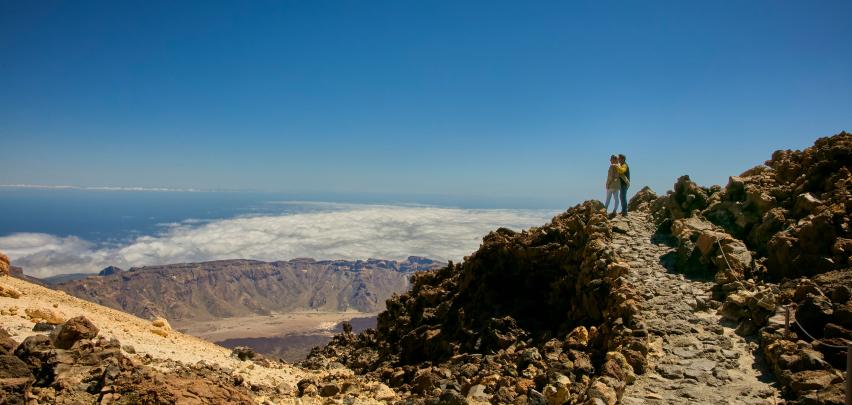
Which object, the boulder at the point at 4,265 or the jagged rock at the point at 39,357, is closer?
the jagged rock at the point at 39,357

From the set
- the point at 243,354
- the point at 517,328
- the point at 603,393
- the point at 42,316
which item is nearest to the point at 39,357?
the point at 42,316

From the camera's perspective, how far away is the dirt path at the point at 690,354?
895 cm

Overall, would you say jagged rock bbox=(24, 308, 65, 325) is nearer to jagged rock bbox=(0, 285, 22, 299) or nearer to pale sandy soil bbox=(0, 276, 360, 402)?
pale sandy soil bbox=(0, 276, 360, 402)

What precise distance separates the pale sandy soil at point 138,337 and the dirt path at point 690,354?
1062 centimetres

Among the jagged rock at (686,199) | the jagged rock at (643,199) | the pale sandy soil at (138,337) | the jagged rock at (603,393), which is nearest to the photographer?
the jagged rock at (603,393)

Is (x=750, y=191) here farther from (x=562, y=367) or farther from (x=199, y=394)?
(x=199, y=394)

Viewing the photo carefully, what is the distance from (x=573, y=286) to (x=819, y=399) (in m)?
10.3

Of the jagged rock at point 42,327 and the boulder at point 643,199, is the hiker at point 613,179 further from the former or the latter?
the jagged rock at point 42,327

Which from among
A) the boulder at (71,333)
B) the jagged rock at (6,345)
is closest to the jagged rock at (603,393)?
the boulder at (71,333)

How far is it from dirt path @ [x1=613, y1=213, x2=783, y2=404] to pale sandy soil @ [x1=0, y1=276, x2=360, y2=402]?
418 inches

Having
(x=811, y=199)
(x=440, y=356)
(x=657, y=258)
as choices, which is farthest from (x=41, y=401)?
(x=811, y=199)

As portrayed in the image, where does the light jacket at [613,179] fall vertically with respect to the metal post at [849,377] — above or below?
above

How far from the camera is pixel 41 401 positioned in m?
9.66

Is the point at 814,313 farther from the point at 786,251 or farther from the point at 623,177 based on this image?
the point at 623,177
